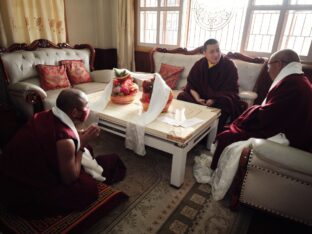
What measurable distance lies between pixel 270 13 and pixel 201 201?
2586mm

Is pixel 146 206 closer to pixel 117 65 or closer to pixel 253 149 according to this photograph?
pixel 253 149

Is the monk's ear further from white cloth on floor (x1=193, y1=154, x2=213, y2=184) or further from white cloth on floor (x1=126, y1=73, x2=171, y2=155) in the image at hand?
white cloth on floor (x1=193, y1=154, x2=213, y2=184)

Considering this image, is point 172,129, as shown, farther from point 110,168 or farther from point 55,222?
point 55,222

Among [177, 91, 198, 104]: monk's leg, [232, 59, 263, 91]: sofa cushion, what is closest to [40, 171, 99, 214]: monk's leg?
[177, 91, 198, 104]: monk's leg

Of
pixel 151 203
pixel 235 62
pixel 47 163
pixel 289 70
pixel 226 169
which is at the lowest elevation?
pixel 151 203

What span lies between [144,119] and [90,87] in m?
1.44

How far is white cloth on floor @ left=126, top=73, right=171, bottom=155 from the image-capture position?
72.4 inches

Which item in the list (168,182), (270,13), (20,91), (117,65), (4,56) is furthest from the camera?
(117,65)

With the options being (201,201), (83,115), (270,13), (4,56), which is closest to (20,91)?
(4,56)

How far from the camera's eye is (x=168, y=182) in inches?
73.5

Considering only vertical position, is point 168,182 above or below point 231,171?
below

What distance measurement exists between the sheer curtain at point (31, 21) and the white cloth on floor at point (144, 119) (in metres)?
2.24

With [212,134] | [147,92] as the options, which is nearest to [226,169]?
[212,134]

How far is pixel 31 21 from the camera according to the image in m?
3.10
